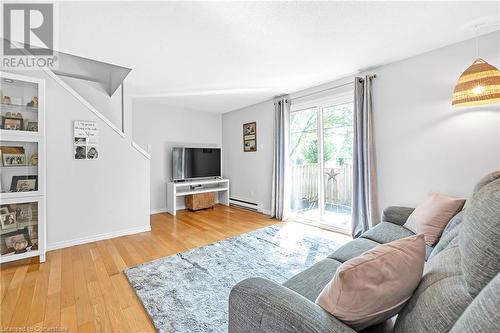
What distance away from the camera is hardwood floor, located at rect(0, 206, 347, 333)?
1.54 metres

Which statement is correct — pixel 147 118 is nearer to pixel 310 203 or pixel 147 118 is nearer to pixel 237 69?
pixel 237 69

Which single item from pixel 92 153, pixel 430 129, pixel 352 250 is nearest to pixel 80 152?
pixel 92 153

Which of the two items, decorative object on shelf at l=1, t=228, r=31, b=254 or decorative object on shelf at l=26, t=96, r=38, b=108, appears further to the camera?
decorative object on shelf at l=26, t=96, r=38, b=108

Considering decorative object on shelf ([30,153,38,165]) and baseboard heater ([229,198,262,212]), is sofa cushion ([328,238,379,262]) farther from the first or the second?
decorative object on shelf ([30,153,38,165])

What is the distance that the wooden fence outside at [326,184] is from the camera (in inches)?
132

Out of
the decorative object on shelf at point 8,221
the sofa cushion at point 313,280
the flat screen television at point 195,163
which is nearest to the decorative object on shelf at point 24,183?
the decorative object on shelf at point 8,221

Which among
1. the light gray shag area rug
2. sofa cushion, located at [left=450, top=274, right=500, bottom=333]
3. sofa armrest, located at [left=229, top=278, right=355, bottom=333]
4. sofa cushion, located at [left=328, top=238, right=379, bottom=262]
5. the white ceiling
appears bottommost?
the light gray shag area rug

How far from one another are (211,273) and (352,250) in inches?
53.2

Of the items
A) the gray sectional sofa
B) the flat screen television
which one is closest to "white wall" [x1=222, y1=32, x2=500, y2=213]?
the gray sectional sofa

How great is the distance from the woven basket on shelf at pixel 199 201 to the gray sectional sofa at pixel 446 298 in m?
3.90

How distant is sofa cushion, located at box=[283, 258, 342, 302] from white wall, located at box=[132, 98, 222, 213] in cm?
397

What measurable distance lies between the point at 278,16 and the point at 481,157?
7.94ft

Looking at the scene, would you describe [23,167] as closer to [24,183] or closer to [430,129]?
[24,183]

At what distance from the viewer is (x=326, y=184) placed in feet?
11.8
